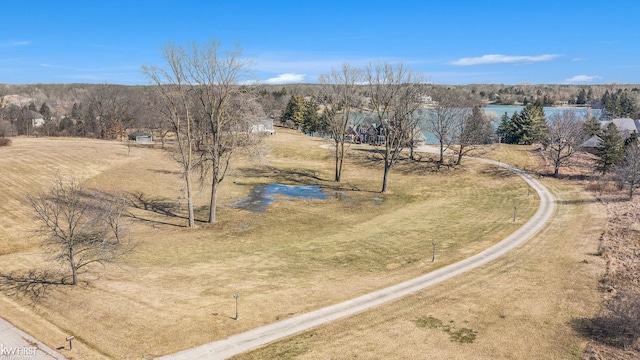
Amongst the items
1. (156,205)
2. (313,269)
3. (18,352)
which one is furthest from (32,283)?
(156,205)

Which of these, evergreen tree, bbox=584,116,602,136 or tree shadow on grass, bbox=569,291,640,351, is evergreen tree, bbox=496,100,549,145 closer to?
evergreen tree, bbox=584,116,602,136

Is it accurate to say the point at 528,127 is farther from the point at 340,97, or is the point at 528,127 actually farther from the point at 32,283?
the point at 32,283

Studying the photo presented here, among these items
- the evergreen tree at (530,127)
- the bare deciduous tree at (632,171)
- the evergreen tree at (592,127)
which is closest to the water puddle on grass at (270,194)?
the bare deciduous tree at (632,171)

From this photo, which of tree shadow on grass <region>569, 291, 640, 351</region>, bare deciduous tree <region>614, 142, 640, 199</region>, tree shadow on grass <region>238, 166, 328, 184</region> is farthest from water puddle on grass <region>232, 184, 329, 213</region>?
bare deciduous tree <region>614, 142, 640, 199</region>

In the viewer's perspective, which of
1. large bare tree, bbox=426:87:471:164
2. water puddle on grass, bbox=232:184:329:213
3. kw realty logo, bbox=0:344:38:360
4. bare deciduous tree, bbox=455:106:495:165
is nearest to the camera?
kw realty logo, bbox=0:344:38:360

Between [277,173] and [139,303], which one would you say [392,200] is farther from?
[139,303]

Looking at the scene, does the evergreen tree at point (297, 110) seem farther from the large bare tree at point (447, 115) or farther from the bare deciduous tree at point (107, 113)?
the large bare tree at point (447, 115)
